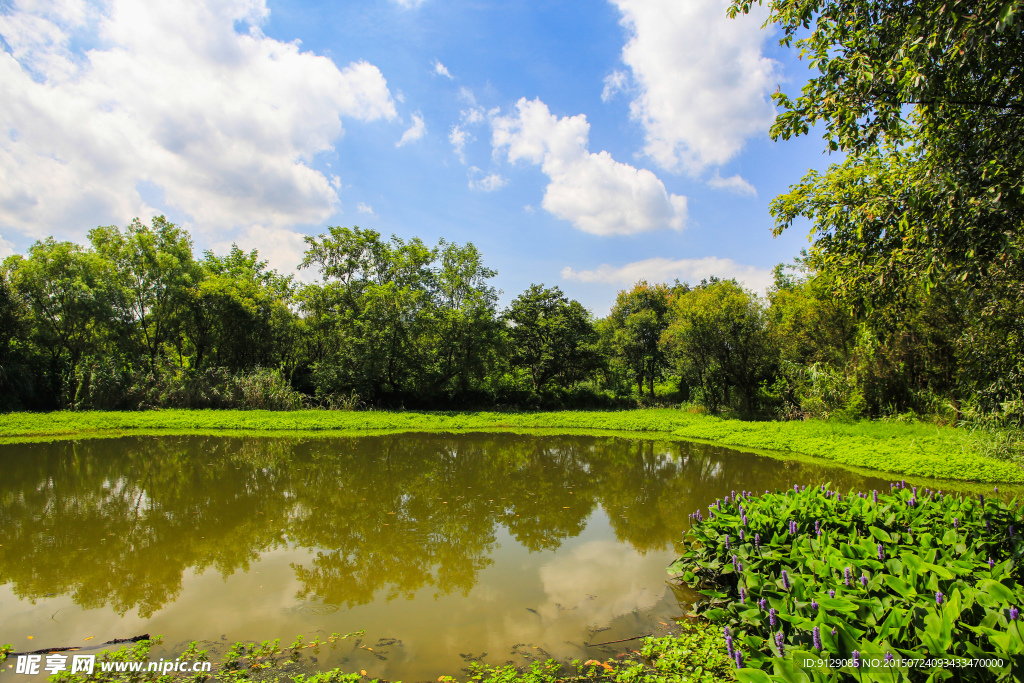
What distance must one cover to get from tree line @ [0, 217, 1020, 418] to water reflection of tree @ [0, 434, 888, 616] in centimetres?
811

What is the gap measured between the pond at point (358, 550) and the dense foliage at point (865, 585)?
1167 millimetres

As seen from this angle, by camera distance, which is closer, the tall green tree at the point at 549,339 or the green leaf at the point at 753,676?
the green leaf at the point at 753,676

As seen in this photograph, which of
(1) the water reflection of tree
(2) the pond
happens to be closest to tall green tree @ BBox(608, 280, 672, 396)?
(1) the water reflection of tree

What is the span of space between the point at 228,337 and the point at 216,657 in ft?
81.8

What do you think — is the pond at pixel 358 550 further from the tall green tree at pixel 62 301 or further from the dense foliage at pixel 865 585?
the tall green tree at pixel 62 301

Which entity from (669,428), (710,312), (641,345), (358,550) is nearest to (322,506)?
(358,550)

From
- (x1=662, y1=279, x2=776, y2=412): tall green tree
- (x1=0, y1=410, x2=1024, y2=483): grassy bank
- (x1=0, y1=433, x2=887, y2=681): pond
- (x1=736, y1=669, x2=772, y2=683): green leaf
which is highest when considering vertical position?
(x1=662, y1=279, x2=776, y2=412): tall green tree

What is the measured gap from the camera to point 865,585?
10.2 feet

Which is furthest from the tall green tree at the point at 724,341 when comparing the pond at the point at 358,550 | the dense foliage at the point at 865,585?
the dense foliage at the point at 865,585

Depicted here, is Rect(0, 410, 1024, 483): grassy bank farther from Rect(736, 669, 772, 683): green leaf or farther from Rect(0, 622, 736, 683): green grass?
Rect(736, 669, 772, 683): green leaf

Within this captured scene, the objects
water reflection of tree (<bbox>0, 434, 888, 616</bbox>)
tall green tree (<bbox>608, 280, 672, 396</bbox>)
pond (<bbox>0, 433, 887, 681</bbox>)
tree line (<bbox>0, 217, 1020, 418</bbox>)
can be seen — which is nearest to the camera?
pond (<bbox>0, 433, 887, 681</bbox>)

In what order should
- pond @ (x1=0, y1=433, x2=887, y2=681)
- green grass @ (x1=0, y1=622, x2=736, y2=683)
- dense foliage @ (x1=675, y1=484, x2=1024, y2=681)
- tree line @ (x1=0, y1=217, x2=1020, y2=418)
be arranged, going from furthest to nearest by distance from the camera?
tree line @ (x1=0, y1=217, x2=1020, y2=418) → pond @ (x1=0, y1=433, x2=887, y2=681) → green grass @ (x1=0, y1=622, x2=736, y2=683) → dense foliage @ (x1=675, y1=484, x2=1024, y2=681)

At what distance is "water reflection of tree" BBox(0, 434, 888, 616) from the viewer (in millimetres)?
5586

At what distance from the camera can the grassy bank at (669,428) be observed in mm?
10852
